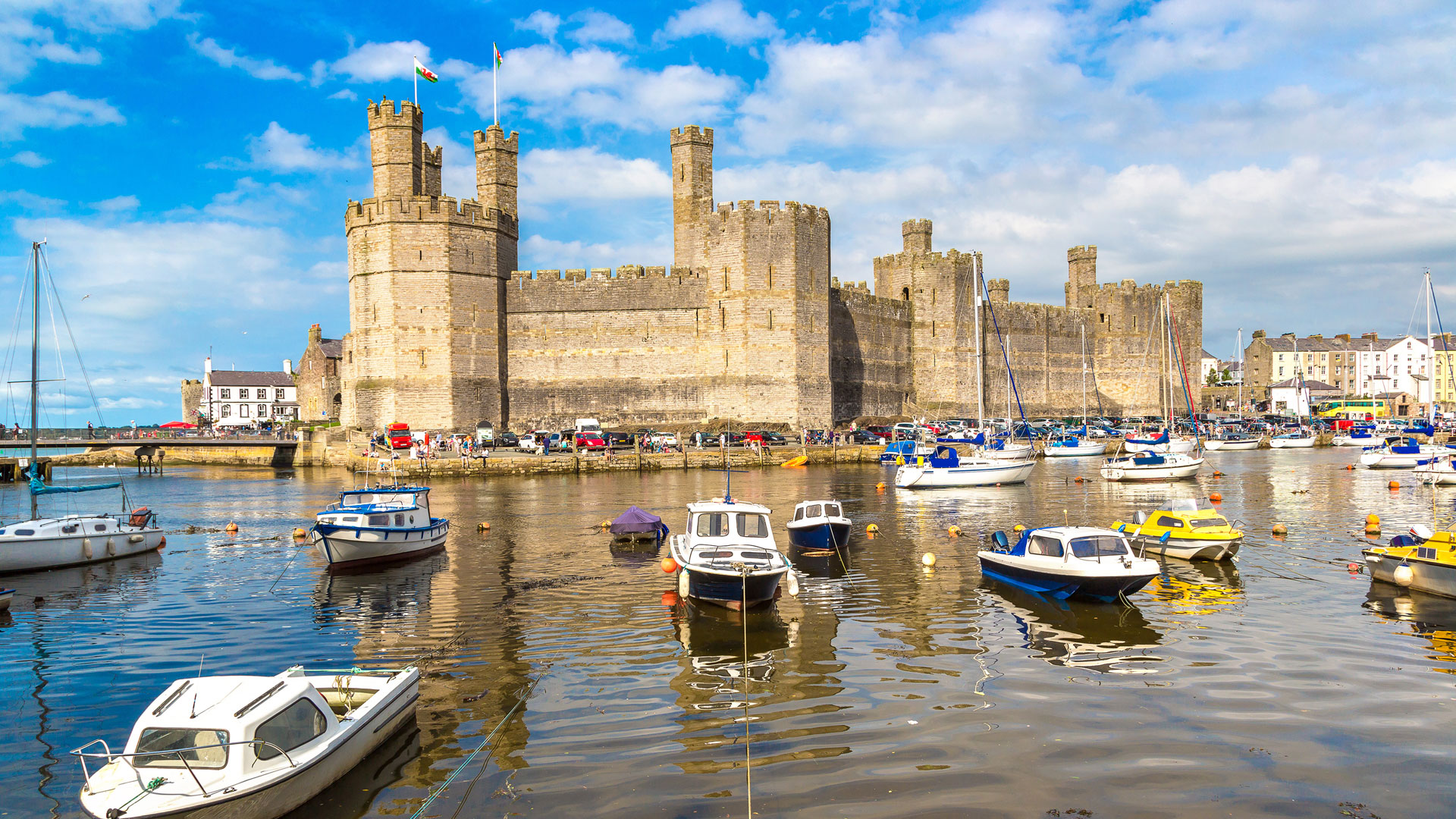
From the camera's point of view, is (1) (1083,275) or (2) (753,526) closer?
(2) (753,526)

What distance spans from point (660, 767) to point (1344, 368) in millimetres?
118418

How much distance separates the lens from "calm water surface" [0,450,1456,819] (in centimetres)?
785

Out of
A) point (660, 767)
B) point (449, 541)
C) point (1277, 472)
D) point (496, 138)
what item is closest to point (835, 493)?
point (449, 541)

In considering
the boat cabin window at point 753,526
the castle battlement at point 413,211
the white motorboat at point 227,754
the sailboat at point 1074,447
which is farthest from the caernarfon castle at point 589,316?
the white motorboat at point 227,754

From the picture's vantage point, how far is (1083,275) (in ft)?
247

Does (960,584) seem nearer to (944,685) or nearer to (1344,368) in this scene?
(944,685)

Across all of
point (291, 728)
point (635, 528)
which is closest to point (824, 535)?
point (635, 528)

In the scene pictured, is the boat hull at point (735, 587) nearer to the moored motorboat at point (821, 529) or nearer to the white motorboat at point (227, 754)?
the moored motorboat at point (821, 529)

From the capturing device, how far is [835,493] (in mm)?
32781

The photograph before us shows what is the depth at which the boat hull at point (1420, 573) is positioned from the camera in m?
14.2

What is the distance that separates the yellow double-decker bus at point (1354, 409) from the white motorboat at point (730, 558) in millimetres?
89798

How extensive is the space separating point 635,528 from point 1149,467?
24988 mm

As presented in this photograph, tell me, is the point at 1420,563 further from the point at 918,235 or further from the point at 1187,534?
A: the point at 918,235

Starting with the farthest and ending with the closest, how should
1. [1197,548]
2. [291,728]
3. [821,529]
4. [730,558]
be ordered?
[821,529]
[1197,548]
[730,558]
[291,728]
